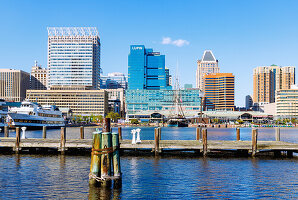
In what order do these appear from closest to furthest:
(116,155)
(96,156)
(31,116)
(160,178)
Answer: (96,156)
(116,155)
(160,178)
(31,116)

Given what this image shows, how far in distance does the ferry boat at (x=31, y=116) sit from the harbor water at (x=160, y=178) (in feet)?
303

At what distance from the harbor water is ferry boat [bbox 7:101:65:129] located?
92.2 m

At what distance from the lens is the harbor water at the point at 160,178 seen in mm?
28438

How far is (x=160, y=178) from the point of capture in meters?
34.4

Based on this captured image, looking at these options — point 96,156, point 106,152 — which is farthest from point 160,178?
point 96,156

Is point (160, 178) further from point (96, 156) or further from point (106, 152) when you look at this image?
point (96, 156)

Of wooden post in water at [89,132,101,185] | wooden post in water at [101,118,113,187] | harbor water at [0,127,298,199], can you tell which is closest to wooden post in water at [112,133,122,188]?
wooden post in water at [101,118,113,187]

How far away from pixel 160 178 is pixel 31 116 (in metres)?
119

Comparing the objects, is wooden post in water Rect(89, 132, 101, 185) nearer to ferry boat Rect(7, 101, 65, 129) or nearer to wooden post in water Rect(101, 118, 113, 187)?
wooden post in water Rect(101, 118, 113, 187)

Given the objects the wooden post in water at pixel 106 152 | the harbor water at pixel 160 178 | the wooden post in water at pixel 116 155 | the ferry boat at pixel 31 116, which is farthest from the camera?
the ferry boat at pixel 31 116

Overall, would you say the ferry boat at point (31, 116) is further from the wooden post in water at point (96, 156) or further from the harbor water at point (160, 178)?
the wooden post in water at point (96, 156)

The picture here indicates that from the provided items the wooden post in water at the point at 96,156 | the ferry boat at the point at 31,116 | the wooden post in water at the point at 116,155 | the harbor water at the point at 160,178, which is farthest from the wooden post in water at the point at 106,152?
the ferry boat at the point at 31,116

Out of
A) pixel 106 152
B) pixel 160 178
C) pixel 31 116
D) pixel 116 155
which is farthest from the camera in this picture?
pixel 31 116

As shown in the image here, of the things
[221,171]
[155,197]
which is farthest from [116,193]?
[221,171]
